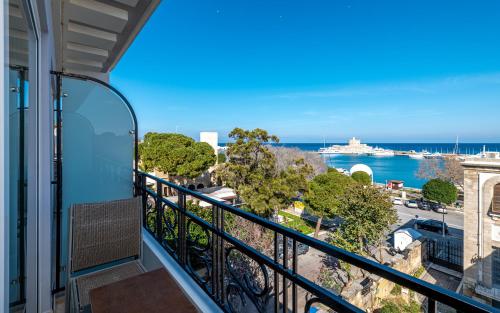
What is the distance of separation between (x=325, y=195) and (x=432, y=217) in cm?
889

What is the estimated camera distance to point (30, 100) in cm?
132

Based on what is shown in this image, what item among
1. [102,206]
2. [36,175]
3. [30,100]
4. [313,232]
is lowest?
[313,232]

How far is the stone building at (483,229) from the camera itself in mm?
7605

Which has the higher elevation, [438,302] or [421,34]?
[421,34]

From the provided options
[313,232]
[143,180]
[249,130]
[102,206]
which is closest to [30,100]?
[102,206]

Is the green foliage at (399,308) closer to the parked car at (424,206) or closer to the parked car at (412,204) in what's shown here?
the parked car at (424,206)

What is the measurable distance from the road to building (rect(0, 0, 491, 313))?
48.1 ft

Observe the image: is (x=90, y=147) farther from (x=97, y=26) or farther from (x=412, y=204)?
(x=412, y=204)

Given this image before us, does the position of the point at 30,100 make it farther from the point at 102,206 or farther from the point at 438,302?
the point at 438,302

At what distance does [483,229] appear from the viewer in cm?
785

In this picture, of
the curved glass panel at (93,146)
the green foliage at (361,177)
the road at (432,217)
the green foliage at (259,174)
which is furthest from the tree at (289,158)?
the curved glass panel at (93,146)

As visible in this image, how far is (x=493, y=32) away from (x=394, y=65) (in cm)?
616

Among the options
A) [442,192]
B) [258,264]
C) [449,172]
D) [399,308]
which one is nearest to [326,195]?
[399,308]

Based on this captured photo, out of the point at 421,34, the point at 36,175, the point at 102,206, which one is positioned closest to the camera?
the point at 36,175
